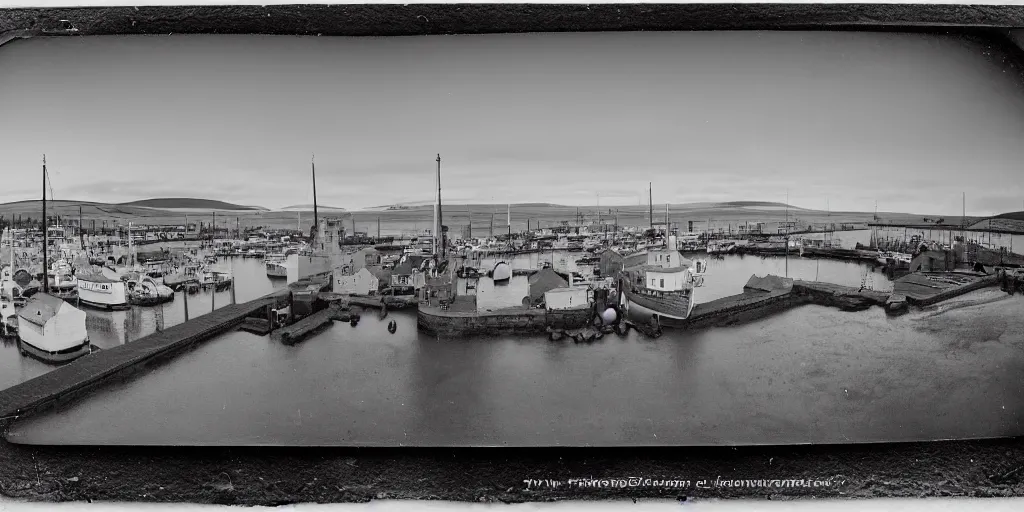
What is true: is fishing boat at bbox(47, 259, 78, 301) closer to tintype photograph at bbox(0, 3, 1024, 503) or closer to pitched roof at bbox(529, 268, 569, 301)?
tintype photograph at bbox(0, 3, 1024, 503)

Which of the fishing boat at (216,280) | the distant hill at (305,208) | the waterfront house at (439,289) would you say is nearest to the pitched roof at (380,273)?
the waterfront house at (439,289)

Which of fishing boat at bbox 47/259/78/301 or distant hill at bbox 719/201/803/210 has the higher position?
distant hill at bbox 719/201/803/210

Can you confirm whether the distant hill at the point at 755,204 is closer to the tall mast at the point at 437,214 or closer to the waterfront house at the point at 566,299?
the waterfront house at the point at 566,299

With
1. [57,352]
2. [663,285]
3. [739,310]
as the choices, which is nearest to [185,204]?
[57,352]

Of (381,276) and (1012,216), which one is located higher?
(1012,216)

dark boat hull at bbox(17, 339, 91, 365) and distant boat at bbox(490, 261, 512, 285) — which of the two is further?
distant boat at bbox(490, 261, 512, 285)

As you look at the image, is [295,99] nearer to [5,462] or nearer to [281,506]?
[281,506]

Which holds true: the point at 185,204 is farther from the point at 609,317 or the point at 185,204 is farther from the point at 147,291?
the point at 609,317

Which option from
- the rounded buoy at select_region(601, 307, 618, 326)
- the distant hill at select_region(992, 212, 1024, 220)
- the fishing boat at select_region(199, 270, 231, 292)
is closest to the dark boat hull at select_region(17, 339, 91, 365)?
the fishing boat at select_region(199, 270, 231, 292)
